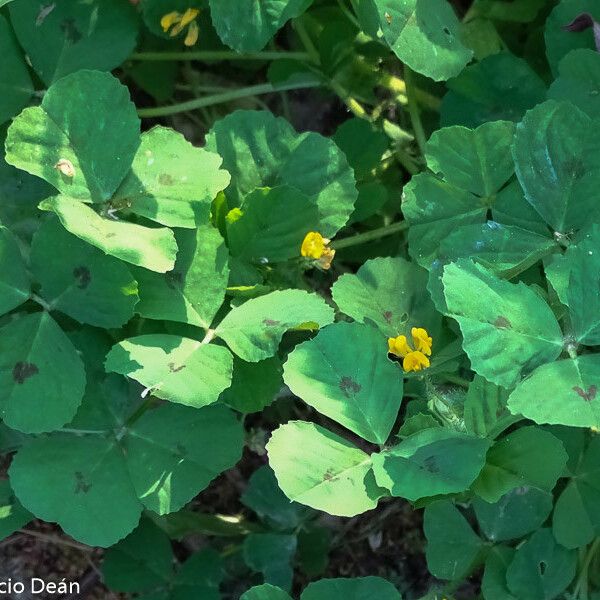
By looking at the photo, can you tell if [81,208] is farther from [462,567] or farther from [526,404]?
[462,567]

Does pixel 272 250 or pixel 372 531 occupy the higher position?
pixel 272 250

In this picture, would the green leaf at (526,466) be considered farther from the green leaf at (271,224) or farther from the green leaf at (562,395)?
the green leaf at (271,224)

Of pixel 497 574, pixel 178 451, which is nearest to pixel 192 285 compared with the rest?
pixel 178 451

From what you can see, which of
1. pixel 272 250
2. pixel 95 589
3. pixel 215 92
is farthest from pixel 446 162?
pixel 95 589

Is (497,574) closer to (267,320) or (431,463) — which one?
(431,463)

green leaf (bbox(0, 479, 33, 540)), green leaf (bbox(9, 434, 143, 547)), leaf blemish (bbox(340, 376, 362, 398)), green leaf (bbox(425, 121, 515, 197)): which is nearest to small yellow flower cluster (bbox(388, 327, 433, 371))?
leaf blemish (bbox(340, 376, 362, 398))

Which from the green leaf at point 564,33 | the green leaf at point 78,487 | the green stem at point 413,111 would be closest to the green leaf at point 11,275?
the green leaf at point 78,487

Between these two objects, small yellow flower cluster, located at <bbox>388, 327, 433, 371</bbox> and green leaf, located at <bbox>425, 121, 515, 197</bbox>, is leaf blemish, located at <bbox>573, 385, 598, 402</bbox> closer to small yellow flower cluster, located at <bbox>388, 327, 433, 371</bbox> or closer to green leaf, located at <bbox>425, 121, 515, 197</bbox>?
small yellow flower cluster, located at <bbox>388, 327, 433, 371</bbox>
